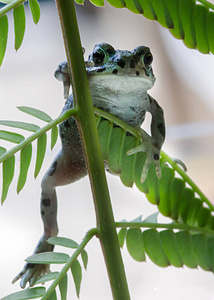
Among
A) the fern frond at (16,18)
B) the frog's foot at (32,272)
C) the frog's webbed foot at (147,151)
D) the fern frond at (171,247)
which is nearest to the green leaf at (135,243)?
the fern frond at (171,247)

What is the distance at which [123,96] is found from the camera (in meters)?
0.96

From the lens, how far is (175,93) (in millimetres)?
3094

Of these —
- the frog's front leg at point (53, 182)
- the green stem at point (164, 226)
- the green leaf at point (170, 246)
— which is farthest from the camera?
the frog's front leg at point (53, 182)

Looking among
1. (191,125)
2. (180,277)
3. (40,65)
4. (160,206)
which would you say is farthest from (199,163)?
(160,206)

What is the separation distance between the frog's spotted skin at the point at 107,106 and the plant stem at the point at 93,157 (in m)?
0.13

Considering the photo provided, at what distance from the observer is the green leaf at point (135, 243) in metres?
0.84

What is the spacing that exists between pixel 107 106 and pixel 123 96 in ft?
0.15

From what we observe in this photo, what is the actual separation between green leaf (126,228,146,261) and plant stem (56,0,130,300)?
5.7 inches

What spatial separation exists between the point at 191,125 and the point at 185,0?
2292 mm

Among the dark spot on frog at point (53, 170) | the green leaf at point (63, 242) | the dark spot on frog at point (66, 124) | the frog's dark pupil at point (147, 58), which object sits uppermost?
the frog's dark pupil at point (147, 58)

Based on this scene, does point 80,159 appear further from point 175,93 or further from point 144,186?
point 175,93

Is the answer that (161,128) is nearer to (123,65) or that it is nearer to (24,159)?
(123,65)

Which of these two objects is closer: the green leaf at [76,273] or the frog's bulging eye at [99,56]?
the green leaf at [76,273]

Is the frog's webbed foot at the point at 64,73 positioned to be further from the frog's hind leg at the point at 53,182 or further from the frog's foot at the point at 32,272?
the frog's foot at the point at 32,272
